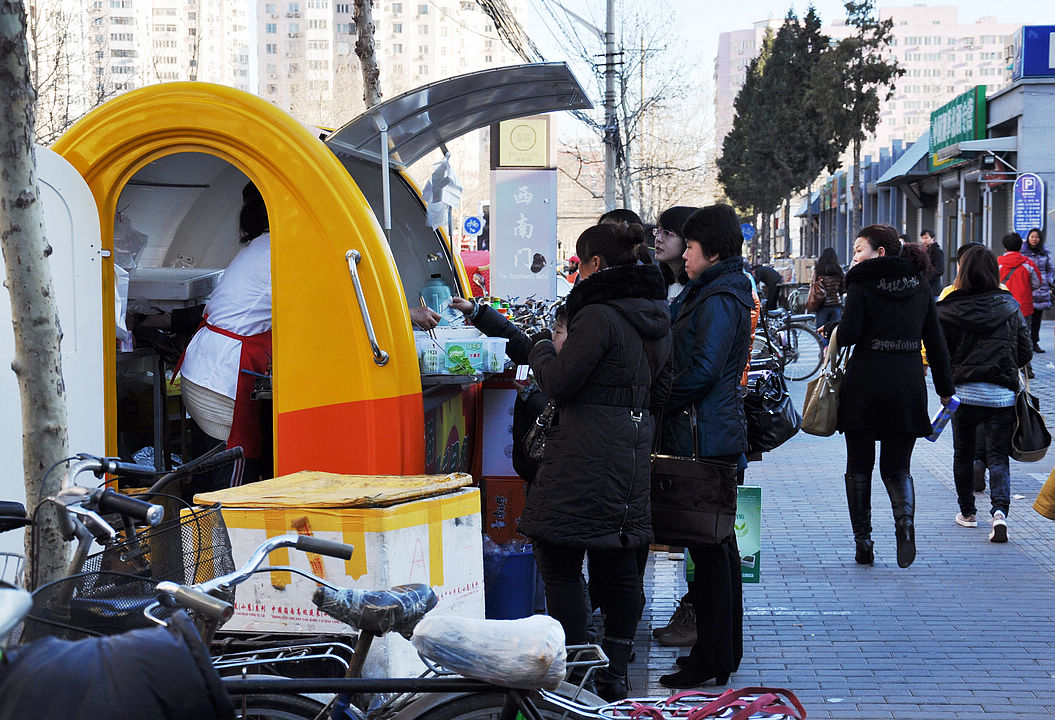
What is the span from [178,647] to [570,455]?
249cm

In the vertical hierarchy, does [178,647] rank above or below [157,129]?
below

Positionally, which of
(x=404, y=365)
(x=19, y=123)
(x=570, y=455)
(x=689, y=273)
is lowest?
(x=570, y=455)

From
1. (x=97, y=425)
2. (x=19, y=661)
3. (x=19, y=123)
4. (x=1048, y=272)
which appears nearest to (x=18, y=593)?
(x=19, y=661)

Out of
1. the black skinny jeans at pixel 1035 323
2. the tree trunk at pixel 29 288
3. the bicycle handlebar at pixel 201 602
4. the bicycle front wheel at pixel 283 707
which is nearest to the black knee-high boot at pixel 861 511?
the tree trunk at pixel 29 288

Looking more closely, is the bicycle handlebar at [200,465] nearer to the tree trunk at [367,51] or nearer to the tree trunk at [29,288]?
the tree trunk at [29,288]

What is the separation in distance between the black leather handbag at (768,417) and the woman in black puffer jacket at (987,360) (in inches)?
107

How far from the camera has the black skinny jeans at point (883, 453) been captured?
6574 millimetres

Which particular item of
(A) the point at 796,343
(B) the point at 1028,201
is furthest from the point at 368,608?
(B) the point at 1028,201

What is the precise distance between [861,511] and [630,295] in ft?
10.6

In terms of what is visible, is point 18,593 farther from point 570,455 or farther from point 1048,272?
point 1048,272

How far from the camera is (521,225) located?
15.1m

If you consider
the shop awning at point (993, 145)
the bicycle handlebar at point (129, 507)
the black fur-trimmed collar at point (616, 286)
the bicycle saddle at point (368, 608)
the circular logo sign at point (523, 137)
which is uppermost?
the shop awning at point (993, 145)

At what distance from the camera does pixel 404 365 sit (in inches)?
187

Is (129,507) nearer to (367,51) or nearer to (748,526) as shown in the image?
(748,526)
